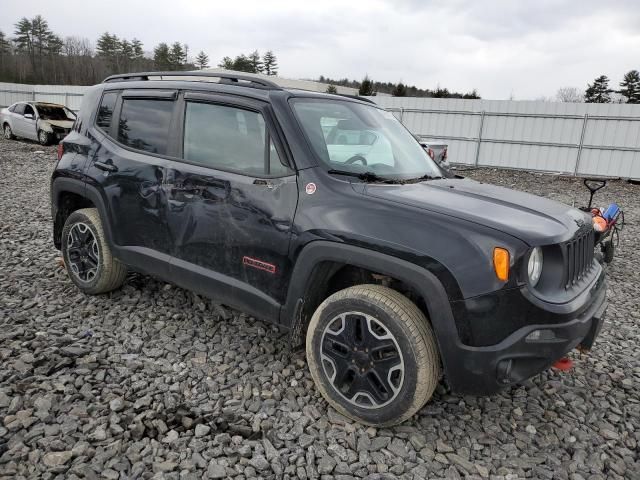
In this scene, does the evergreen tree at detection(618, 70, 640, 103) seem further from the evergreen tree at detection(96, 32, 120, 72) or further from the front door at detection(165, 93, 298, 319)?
the evergreen tree at detection(96, 32, 120, 72)

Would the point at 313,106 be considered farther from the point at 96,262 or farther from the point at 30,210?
the point at 30,210

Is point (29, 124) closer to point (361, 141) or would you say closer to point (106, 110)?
point (106, 110)

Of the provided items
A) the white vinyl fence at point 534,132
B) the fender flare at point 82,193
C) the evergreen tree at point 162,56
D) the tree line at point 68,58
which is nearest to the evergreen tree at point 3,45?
the tree line at point 68,58

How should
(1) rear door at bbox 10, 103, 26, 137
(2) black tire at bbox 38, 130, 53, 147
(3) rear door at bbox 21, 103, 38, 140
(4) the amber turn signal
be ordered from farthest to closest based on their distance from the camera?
(1) rear door at bbox 10, 103, 26, 137, (3) rear door at bbox 21, 103, 38, 140, (2) black tire at bbox 38, 130, 53, 147, (4) the amber turn signal

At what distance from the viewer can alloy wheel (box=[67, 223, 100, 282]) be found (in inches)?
158

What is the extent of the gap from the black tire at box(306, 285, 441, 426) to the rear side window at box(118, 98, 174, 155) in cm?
183

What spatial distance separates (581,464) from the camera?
2.51 m

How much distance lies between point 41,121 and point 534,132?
57.7ft

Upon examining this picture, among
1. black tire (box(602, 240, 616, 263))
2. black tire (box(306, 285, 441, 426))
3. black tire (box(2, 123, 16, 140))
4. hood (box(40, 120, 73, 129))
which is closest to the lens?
black tire (box(306, 285, 441, 426))

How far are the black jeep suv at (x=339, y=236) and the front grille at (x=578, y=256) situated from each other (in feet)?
0.06

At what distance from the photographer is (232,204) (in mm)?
2994

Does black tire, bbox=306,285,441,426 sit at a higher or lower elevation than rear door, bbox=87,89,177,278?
lower

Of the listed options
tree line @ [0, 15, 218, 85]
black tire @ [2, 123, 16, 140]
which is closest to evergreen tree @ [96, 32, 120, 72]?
tree line @ [0, 15, 218, 85]

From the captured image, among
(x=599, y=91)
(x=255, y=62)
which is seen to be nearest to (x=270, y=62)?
(x=255, y=62)
